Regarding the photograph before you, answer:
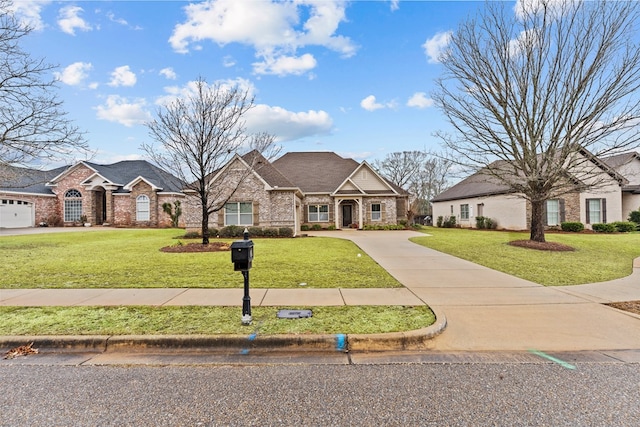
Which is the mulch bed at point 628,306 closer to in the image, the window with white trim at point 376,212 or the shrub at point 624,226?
the window with white trim at point 376,212

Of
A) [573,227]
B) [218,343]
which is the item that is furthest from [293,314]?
[573,227]

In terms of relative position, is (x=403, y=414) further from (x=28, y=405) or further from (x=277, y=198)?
(x=277, y=198)

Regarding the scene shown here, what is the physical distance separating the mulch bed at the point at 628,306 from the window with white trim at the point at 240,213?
17.8 m

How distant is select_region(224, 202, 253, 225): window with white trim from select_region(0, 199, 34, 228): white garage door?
21.4m

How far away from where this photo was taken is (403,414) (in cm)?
272

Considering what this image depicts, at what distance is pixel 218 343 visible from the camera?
4.07 meters

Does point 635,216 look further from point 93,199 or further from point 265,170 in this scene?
point 93,199

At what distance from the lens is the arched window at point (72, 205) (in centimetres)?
3091

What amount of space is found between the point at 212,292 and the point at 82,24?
11132mm

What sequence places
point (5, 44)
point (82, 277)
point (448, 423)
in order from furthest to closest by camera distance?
point (5, 44) → point (82, 277) → point (448, 423)

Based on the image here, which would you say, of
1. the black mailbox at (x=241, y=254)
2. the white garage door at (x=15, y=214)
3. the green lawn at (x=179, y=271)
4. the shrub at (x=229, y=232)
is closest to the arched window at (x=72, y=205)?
the white garage door at (x=15, y=214)

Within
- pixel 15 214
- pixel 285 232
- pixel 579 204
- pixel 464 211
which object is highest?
pixel 15 214

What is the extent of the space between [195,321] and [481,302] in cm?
485

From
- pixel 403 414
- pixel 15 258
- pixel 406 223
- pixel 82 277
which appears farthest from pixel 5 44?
pixel 406 223
